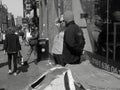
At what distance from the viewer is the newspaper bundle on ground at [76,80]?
323 centimetres

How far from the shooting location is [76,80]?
11.1 ft

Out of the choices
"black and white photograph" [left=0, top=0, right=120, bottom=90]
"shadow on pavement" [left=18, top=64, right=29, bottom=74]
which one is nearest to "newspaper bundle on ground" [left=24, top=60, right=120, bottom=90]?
"black and white photograph" [left=0, top=0, right=120, bottom=90]

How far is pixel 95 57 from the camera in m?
6.74

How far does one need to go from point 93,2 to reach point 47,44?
694 centimetres

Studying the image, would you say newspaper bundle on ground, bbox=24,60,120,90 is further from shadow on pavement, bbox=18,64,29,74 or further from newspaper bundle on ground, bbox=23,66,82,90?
shadow on pavement, bbox=18,64,29,74

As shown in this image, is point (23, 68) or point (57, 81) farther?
point (23, 68)

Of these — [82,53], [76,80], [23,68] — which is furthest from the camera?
[23,68]

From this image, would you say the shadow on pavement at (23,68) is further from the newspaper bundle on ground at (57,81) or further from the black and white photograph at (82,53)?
the newspaper bundle on ground at (57,81)

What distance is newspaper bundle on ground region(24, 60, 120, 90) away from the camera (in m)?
3.23

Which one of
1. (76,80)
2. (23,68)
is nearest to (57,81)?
(76,80)

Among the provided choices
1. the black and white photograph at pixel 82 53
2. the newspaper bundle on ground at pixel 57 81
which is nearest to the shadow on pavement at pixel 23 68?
the black and white photograph at pixel 82 53

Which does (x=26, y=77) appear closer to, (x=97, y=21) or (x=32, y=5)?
(x=97, y=21)

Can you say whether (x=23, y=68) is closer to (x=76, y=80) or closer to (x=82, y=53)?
(x=82, y=53)

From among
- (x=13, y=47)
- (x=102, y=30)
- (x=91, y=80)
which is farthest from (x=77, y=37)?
(x=13, y=47)
